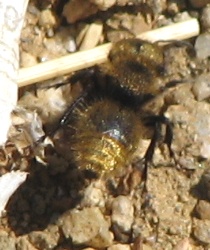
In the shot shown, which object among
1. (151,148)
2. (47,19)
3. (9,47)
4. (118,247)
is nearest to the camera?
(9,47)

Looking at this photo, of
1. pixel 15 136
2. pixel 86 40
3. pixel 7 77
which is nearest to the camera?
pixel 7 77

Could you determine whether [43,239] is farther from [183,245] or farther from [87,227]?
[183,245]

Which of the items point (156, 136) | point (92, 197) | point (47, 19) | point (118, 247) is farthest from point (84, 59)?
point (118, 247)

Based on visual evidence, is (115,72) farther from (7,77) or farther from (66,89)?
(7,77)

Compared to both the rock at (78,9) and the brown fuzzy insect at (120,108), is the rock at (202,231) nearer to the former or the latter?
the brown fuzzy insect at (120,108)

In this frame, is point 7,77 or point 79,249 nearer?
point 7,77

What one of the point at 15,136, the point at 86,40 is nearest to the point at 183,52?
the point at 86,40
